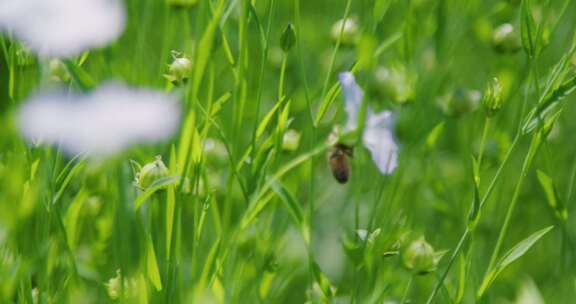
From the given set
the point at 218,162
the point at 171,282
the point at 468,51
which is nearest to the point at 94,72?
the point at 218,162

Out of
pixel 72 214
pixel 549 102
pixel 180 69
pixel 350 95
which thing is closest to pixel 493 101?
pixel 549 102

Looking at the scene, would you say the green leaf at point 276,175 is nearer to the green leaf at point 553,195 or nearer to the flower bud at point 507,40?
the green leaf at point 553,195

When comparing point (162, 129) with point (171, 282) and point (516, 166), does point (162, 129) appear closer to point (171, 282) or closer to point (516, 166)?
point (171, 282)

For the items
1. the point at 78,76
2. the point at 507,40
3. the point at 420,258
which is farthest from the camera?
the point at 507,40

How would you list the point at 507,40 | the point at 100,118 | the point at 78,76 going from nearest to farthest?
the point at 100,118, the point at 78,76, the point at 507,40

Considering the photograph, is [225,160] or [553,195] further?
[225,160]

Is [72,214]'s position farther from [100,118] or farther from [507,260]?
[507,260]

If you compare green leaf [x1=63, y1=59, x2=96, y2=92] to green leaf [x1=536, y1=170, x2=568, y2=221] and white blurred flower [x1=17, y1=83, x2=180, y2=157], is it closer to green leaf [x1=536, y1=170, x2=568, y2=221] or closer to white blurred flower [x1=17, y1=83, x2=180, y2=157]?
white blurred flower [x1=17, y1=83, x2=180, y2=157]

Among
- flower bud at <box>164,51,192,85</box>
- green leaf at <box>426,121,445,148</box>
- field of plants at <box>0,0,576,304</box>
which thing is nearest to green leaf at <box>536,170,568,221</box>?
field of plants at <box>0,0,576,304</box>
